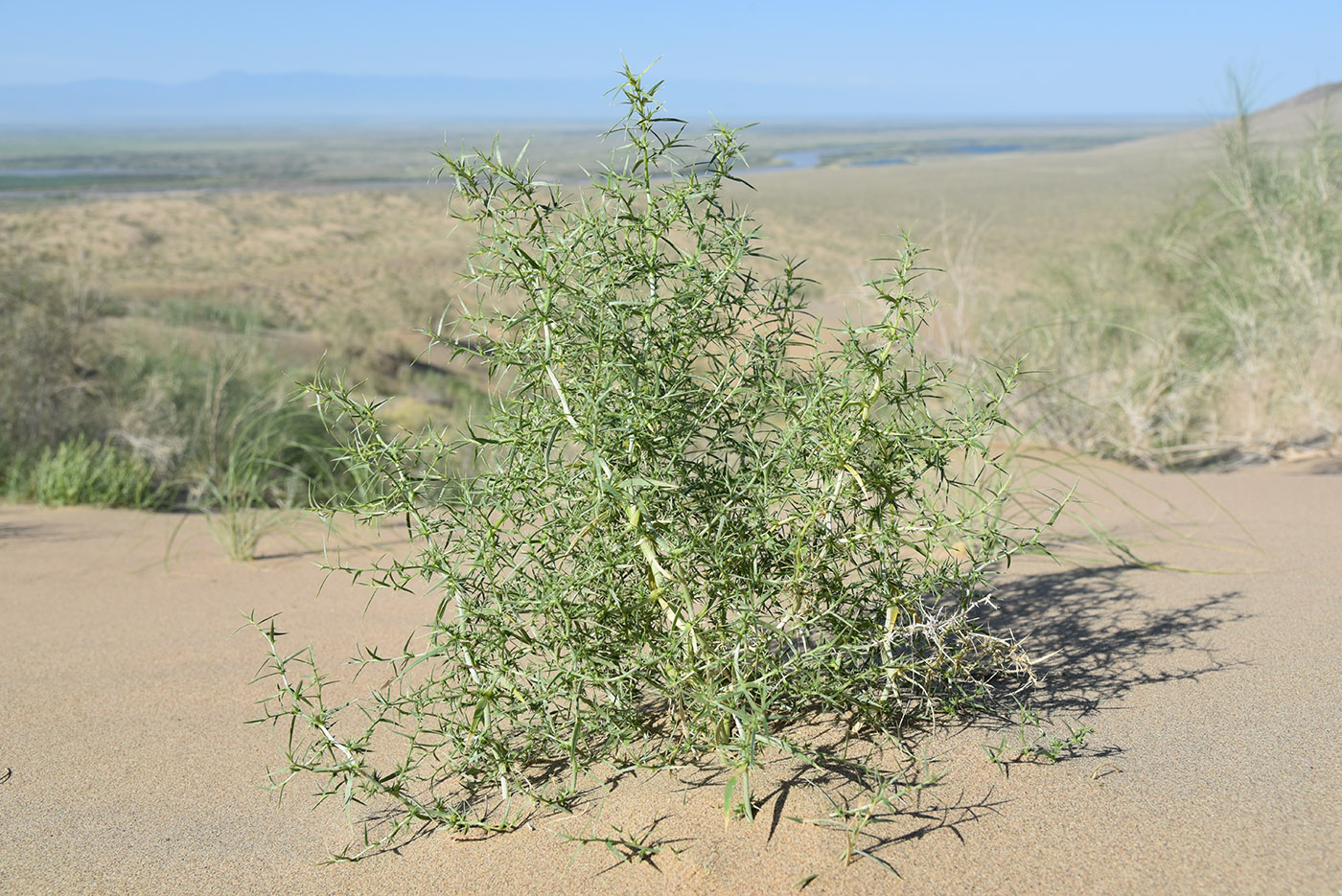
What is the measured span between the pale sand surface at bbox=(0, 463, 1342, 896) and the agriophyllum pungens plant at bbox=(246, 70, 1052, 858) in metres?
0.14

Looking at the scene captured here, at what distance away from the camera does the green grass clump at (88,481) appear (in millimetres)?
5387

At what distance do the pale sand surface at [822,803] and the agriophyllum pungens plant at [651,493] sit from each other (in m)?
0.14

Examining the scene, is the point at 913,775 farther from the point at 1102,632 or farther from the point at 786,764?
the point at 1102,632

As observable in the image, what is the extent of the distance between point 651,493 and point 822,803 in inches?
26.3

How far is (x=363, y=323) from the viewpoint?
574 inches

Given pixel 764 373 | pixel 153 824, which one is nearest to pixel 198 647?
pixel 153 824

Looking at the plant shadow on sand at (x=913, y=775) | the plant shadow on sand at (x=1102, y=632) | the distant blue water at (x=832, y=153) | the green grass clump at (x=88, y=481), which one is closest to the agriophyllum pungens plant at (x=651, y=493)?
the plant shadow on sand at (x=913, y=775)

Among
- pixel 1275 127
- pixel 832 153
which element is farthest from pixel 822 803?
pixel 832 153

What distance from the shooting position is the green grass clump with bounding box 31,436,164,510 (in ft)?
17.7

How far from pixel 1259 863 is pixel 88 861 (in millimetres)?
2104

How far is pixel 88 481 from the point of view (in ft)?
17.9

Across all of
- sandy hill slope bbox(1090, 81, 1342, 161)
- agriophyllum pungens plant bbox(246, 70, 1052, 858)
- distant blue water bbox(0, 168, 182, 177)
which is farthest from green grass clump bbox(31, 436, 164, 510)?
distant blue water bbox(0, 168, 182, 177)

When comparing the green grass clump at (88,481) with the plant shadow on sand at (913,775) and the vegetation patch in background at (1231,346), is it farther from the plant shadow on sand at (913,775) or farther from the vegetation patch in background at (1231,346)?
the vegetation patch in background at (1231,346)

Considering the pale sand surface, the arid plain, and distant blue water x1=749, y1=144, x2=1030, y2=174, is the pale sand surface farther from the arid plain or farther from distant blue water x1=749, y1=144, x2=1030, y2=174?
distant blue water x1=749, y1=144, x2=1030, y2=174
